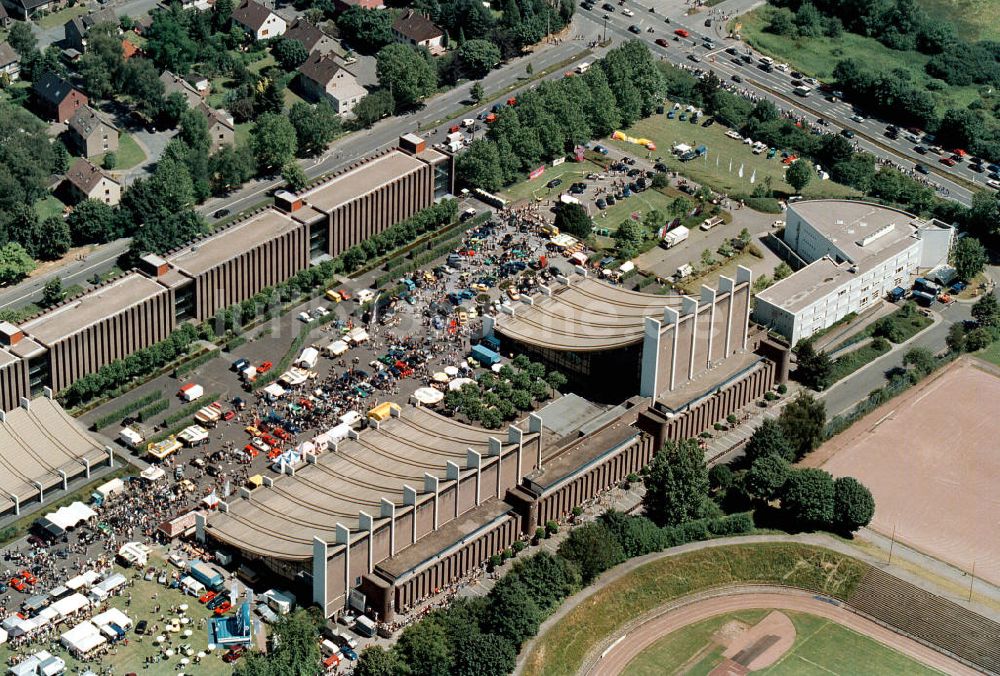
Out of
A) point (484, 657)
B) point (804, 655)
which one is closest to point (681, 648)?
point (804, 655)

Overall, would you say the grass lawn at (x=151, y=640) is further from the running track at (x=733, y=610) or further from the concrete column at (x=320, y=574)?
the running track at (x=733, y=610)

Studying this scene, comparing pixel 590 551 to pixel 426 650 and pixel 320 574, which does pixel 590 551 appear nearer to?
pixel 426 650

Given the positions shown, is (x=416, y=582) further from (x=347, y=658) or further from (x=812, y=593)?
(x=812, y=593)

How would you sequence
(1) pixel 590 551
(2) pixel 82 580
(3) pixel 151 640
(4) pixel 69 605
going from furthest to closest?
(1) pixel 590 551 < (2) pixel 82 580 < (4) pixel 69 605 < (3) pixel 151 640

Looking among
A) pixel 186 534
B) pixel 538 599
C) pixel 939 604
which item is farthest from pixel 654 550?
pixel 186 534

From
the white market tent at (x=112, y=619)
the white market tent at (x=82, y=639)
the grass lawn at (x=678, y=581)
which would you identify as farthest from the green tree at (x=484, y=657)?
the white market tent at (x=82, y=639)

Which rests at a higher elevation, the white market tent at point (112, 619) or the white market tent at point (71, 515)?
the white market tent at point (71, 515)

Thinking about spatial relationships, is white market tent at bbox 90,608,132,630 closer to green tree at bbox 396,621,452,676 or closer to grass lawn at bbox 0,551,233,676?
grass lawn at bbox 0,551,233,676
